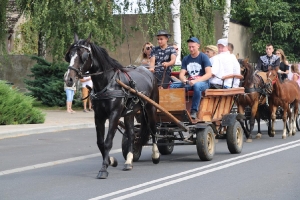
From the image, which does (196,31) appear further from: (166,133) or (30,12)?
(166,133)

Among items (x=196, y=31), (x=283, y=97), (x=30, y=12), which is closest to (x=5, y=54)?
(x=30, y=12)

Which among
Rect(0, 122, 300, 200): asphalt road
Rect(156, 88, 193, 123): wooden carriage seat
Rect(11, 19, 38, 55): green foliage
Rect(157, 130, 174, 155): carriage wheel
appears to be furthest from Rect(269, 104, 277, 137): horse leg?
Rect(11, 19, 38, 55): green foliage

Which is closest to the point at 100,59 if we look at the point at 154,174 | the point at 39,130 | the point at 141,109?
the point at 141,109

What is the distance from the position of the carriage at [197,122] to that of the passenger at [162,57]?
554 mm

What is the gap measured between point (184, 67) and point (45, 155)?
3375 millimetres

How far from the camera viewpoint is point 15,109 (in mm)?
22562

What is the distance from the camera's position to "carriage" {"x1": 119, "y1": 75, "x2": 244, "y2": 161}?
13711 millimetres

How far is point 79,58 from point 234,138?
162 inches

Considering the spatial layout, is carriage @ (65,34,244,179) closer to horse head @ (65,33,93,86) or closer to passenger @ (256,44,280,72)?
horse head @ (65,33,93,86)

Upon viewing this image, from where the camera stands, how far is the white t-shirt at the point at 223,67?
50.6ft

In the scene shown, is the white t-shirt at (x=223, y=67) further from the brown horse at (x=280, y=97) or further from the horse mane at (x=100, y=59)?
the brown horse at (x=280, y=97)

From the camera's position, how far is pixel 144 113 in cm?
1344

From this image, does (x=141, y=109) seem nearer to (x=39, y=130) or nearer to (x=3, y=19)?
(x=39, y=130)

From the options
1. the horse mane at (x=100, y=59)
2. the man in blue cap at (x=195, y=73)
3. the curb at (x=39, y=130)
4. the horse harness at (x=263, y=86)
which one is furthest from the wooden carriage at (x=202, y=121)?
the curb at (x=39, y=130)
